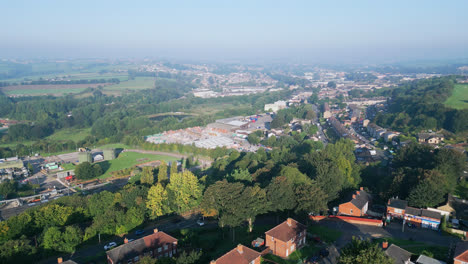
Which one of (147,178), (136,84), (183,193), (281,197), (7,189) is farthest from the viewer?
(136,84)

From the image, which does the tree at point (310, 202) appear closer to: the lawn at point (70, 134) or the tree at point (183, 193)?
the tree at point (183, 193)

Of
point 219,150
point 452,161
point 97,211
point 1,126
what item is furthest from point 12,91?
point 452,161

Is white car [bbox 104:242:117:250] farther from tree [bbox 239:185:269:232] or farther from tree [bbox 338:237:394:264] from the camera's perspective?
tree [bbox 338:237:394:264]

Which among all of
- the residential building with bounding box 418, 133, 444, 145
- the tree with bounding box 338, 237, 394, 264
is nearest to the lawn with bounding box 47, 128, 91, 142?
the residential building with bounding box 418, 133, 444, 145

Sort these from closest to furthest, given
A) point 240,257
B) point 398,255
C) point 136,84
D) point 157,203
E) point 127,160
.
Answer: point 398,255 < point 240,257 < point 157,203 < point 127,160 < point 136,84

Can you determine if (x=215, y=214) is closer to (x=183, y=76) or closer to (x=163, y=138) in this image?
(x=163, y=138)

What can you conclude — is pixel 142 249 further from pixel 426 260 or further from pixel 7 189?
pixel 7 189

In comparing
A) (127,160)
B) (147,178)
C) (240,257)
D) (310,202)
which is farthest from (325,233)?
(127,160)
